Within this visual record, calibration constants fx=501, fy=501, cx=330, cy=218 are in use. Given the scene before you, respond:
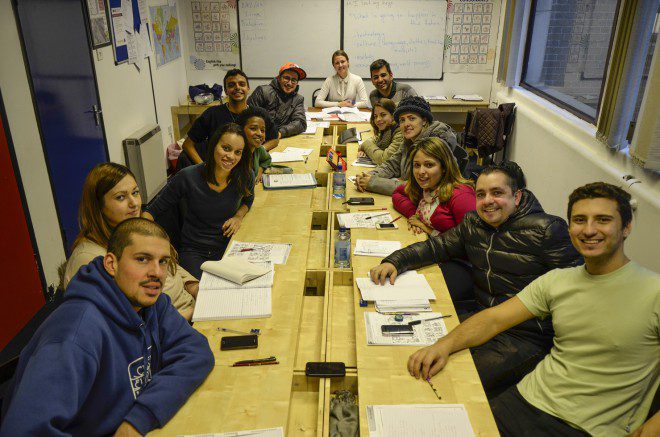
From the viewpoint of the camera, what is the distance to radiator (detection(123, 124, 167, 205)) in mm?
4816

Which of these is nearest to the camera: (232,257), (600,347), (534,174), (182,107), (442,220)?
(600,347)

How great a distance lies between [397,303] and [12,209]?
2437 mm

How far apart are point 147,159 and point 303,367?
12.6 ft

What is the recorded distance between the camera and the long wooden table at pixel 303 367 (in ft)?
5.19

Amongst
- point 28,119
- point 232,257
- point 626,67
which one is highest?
point 626,67

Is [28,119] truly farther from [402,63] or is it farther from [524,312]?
[402,63]

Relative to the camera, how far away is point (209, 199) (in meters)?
2.91

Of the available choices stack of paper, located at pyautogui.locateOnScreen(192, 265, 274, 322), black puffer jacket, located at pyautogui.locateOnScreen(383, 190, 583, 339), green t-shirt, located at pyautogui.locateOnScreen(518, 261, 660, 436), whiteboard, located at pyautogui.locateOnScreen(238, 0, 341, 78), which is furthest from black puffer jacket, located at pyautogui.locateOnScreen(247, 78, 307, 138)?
green t-shirt, located at pyautogui.locateOnScreen(518, 261, 660, 436)

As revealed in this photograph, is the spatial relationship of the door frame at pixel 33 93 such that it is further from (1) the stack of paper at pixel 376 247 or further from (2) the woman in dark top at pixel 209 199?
(1) the stack of paper at pixel 376 247

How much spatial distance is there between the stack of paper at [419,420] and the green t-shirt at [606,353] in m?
0.41

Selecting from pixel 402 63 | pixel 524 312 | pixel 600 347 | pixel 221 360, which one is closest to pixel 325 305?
pixel 221 360

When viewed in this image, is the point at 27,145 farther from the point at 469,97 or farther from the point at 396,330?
the point at 469,97

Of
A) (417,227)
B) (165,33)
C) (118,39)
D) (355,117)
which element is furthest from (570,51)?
(165,33)

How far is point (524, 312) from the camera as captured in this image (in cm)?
191
